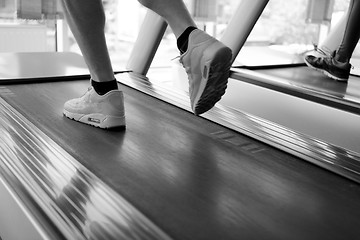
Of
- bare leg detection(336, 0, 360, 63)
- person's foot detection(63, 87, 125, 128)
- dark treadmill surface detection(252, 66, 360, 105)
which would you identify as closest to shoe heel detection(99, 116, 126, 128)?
person's foot detection(63, 87, 125, 128)

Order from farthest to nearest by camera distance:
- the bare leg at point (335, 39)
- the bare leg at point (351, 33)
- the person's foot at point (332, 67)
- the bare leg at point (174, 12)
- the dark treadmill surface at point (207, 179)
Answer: the bare leg at point (335, 39) < the person's foot at point (332, 67) < the bare leg at point (351, 33) < the bare leg at point (174, 12) < the dark treadmill surface at point (207, 179)

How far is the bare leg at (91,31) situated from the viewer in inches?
58.3

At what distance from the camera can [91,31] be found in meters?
1.52

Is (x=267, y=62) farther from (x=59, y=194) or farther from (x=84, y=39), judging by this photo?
(x=59, y=194)

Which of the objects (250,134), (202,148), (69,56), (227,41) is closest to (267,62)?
(227,41)

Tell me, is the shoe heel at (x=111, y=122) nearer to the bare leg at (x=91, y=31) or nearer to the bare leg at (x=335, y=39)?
the bare leg at (x=91, y=31)

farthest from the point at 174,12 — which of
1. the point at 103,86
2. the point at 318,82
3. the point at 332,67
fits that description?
the point at 332,67

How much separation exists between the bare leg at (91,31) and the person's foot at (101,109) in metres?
0.07

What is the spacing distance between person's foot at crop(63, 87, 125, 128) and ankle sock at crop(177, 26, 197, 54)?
11.7 inches

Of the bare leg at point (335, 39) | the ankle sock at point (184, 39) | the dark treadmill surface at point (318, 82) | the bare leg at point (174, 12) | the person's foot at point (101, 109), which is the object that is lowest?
the dark treadmill surface at point (318, 82)

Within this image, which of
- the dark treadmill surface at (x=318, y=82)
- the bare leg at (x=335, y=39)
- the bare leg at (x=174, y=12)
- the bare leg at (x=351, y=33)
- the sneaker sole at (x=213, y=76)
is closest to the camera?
the sneaker sole at (x=213, y=76)

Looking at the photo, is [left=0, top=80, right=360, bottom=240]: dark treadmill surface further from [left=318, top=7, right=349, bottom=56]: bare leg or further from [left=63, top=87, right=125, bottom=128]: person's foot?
[left=318, top=7, right=349, bottom=56]: bare leg

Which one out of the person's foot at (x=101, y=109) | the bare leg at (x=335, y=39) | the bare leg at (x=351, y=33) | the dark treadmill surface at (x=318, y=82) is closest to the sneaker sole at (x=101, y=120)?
the person's foot at (x=101, y=109)

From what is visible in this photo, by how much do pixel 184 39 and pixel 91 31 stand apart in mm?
324
